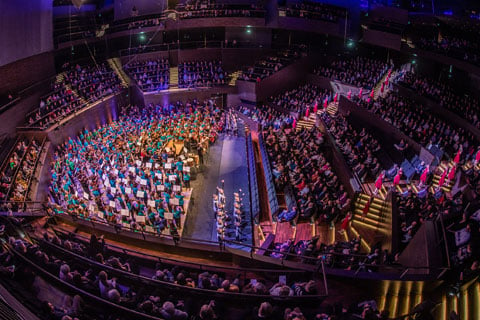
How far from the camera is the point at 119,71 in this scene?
26.7 m

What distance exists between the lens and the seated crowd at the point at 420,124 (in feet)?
49.6

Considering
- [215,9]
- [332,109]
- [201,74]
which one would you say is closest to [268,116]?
[332,109]

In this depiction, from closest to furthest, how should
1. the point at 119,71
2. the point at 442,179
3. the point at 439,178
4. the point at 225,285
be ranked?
the point at 225,285 < the point at 442,179 < the point at 439,178 < the point at 119,71

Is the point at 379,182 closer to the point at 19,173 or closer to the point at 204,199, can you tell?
the point at 204,199

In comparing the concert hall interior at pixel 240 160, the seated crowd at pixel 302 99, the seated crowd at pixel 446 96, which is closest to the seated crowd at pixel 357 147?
the concert hall interior at pixel 240 160

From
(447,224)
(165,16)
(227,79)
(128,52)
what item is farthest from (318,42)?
(447,224)

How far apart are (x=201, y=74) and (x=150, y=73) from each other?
13.1ft

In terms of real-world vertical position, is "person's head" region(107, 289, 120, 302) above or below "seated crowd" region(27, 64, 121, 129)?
below

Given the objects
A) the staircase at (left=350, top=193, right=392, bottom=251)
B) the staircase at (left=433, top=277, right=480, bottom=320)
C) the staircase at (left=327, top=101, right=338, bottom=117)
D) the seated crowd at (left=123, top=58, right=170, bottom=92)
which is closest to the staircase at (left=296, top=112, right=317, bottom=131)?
the staircase at (left=327, top=101, right=338, bottom=117)

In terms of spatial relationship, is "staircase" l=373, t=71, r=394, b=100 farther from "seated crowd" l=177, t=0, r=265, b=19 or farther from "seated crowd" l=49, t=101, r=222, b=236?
"seated crowd" l=177, t=0, r=265, b=19

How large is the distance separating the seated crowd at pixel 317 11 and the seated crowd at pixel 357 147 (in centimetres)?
1113

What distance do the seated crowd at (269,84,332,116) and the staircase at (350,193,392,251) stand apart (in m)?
11.1

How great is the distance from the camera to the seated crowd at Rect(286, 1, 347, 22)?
87.9ft

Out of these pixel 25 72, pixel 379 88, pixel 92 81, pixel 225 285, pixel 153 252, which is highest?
pixel 25 72
